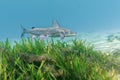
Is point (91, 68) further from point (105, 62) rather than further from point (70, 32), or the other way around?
point (70, 32)

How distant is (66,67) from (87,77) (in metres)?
0.51

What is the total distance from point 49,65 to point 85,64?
30.3 inches

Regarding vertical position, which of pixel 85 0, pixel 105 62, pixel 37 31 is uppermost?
pixel 85 0

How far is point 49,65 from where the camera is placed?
7.55 m

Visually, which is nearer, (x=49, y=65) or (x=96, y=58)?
(x=49, y=65)

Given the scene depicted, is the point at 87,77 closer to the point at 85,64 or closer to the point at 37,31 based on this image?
the point at 85,64

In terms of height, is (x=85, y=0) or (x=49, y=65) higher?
→ (x=85, y=0)

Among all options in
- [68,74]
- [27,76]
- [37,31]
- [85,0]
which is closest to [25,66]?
[27,76]

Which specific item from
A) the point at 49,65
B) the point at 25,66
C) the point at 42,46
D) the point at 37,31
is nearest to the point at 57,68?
the point at 49,65

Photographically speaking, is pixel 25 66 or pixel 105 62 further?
pixel 105 62

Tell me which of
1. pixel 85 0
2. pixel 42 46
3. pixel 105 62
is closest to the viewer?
pixel 42 46

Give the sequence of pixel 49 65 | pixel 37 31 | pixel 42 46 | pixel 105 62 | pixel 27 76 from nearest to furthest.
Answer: pixel 27 76 < pixel 49 65 < pixel 42 46 < pixel 105 62 < pixel 37 31

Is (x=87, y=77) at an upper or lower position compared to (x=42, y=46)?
lower

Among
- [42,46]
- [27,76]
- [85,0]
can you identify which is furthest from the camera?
[85,0]
